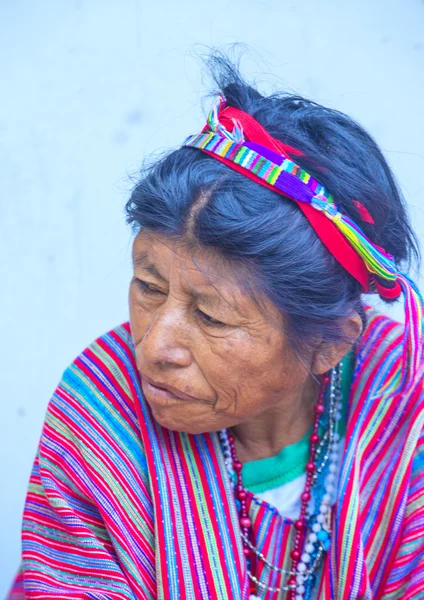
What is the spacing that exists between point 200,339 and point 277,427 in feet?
1.41

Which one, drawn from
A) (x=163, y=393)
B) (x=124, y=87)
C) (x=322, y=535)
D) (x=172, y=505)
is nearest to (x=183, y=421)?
(x=163, y=393)

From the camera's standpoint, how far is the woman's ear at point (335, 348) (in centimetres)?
169

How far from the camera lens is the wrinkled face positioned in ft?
5.00

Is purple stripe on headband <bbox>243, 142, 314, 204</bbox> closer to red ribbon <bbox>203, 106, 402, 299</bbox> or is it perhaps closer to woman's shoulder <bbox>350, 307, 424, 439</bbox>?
red ribbon <bbox>203, 106, 402, 299</bbox>

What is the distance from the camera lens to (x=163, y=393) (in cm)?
164

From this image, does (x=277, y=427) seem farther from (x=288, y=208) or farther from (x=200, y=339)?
(x=288, y=208)

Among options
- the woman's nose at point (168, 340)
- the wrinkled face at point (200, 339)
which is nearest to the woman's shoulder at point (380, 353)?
the wrinkled face at point (200, 339)

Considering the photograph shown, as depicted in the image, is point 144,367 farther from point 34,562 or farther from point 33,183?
point 33,183

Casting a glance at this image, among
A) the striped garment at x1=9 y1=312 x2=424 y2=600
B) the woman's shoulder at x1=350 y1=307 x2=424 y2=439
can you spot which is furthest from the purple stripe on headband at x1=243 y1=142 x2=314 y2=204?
the striped garment at x1=9 y1=312 x2=424 y2=600

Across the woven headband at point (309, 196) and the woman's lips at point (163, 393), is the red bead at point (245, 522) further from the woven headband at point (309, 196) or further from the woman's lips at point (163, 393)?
the woven headband at point (309, 196)

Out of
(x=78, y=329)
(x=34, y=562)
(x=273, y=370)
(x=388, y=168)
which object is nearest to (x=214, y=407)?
(x=273, y=370)

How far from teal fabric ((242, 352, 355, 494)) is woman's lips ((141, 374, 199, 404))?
1.12ft

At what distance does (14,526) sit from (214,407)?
4.74ft

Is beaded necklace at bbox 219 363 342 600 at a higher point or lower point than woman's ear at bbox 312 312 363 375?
lower
